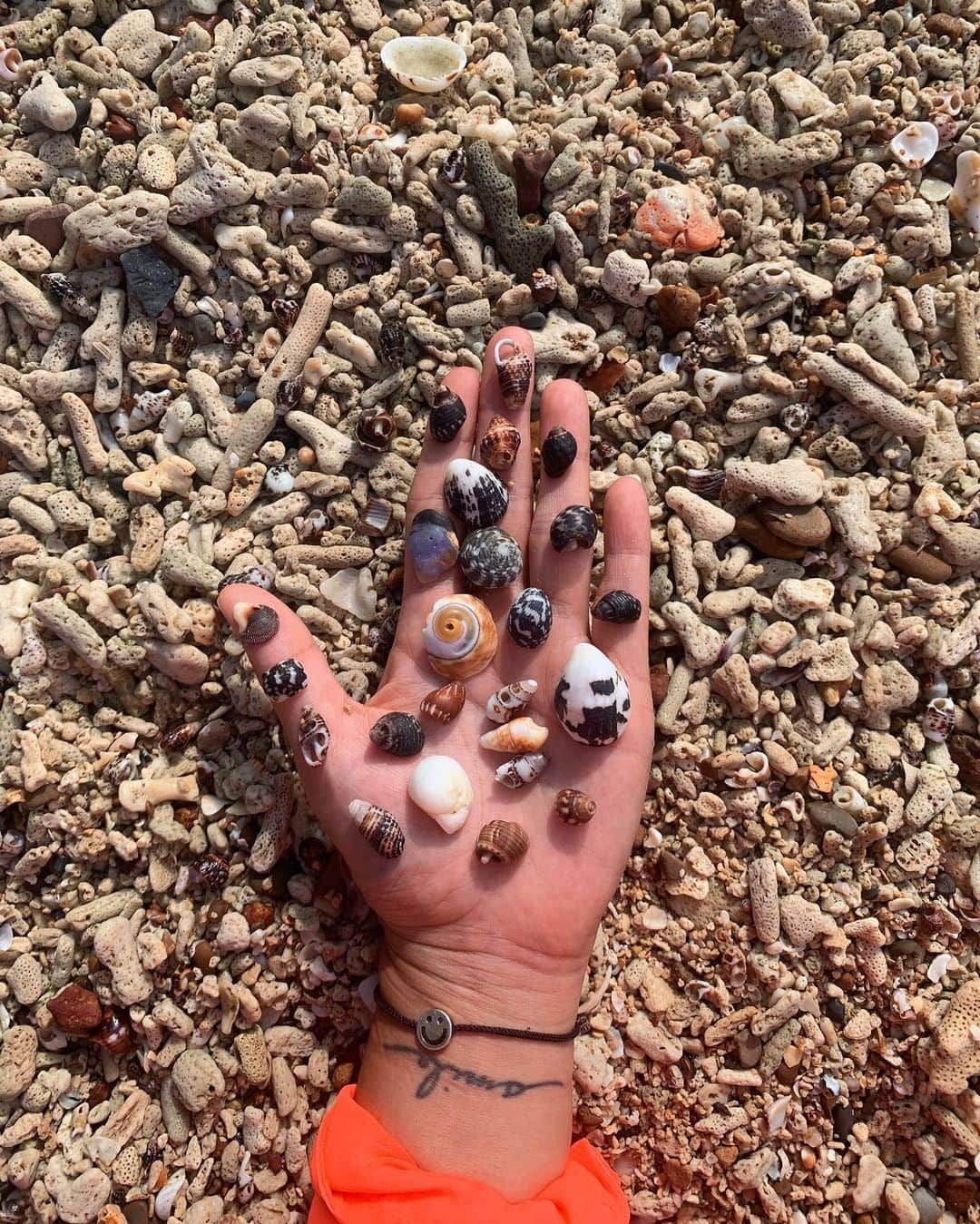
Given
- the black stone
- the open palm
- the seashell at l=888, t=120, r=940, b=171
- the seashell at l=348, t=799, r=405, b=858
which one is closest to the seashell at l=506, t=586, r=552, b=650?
the open palm

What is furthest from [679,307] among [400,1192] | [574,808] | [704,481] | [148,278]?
[400,1192]

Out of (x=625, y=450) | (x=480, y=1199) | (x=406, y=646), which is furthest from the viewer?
(x=625, y=450)

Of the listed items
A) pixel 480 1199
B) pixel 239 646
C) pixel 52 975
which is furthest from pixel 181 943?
pixel 480 1199

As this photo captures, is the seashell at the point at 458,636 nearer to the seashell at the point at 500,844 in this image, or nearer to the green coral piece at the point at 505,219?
the seashell at the point at 500,844

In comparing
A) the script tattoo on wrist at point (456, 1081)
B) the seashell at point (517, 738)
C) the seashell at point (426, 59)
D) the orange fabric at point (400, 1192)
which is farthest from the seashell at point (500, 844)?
the seashell at point (426, 59)

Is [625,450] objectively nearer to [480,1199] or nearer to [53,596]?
[53,596]

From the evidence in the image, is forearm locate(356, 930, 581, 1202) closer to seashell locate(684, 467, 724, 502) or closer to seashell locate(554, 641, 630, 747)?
seashell locate(554, 641, 630, 747)
